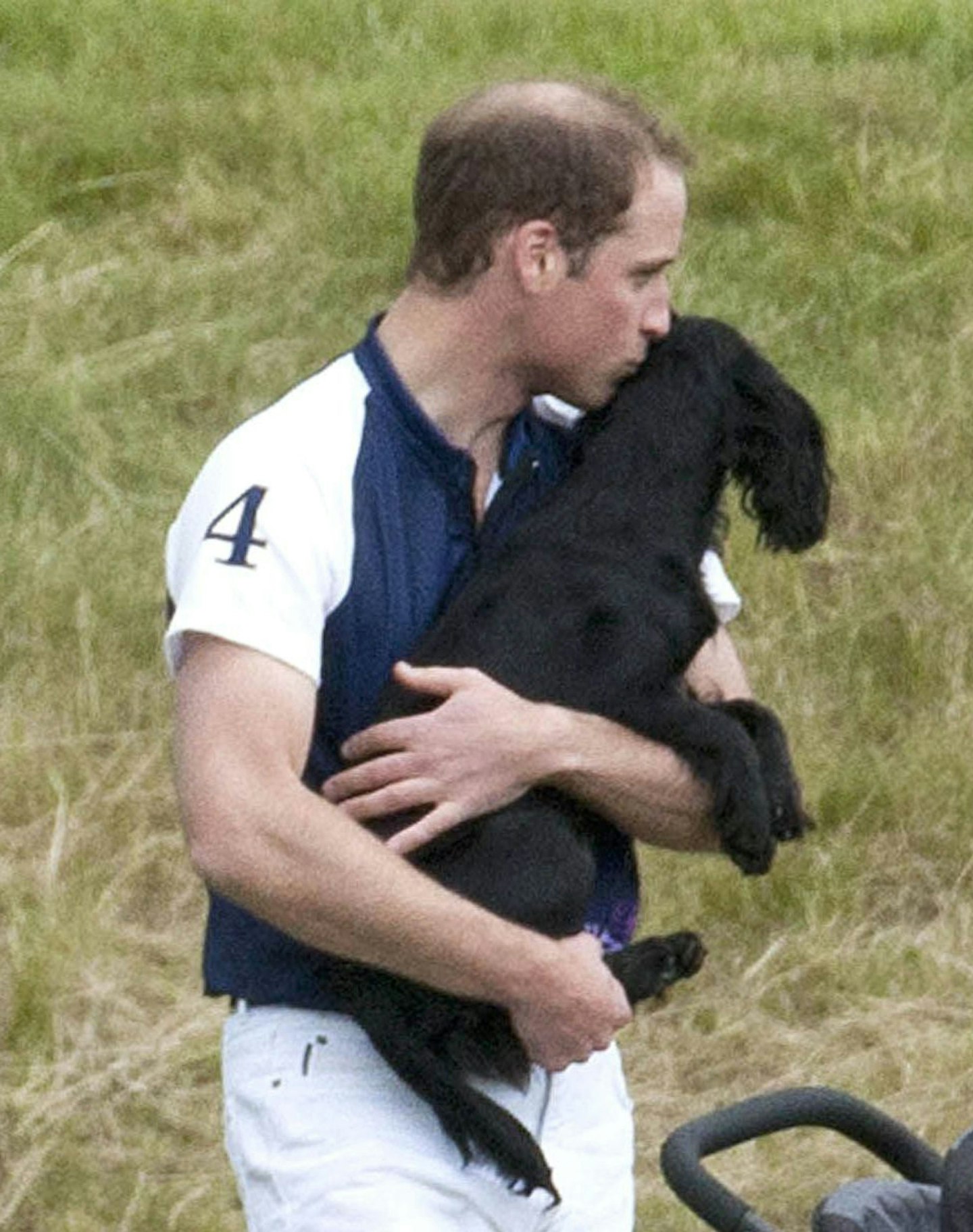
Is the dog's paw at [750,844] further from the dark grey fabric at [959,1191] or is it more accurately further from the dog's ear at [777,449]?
the dark grey fabric at [959,1191]

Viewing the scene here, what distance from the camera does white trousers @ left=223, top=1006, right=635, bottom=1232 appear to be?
3.31m

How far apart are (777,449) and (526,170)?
2.24 feet

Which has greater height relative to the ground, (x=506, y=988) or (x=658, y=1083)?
(x=506, y=988)

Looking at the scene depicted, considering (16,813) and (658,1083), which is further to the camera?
(16,813)

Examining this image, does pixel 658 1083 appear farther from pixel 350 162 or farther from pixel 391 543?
pixel 350 162

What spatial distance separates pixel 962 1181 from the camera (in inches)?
121

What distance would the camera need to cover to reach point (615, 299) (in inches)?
134

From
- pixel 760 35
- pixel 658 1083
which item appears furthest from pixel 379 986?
pixel 760 35

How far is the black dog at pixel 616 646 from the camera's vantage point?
11.1ft

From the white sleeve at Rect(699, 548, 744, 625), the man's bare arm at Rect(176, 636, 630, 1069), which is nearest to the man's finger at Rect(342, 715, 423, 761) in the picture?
the man's bare arm at Rect(176, 636, 630, 1069)

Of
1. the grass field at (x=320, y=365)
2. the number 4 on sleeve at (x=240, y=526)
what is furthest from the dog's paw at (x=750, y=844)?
the grass field at (x=320, y=365)

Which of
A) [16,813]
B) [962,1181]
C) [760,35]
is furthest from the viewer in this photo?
[760,35]

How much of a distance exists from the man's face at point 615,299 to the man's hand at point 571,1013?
2.11 feet

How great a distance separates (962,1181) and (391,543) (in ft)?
2.93
